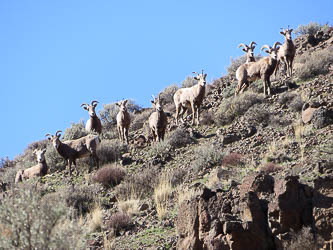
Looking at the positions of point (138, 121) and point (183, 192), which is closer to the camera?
point (183, 192)

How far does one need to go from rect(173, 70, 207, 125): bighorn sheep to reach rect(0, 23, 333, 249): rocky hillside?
0.55 meters

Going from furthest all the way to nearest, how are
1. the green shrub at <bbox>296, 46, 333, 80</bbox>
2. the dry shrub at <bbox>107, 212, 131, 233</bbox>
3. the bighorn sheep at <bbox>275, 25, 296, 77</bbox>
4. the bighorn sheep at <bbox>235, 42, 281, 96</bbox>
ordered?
the bighorn sheep at <bbox>275, 25, 296, 77</bbox> → the green shrub at <bbox>296, 46, 333, 80</bbox> → the bighorn sheep at <bbox>235, 42, 281, 96</bbox> → the dry shrub at <bbox>107, 212, 131, 233</bbox>

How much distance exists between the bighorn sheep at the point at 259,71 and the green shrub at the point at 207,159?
A: 665cm

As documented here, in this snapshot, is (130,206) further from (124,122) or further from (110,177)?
(124,122)

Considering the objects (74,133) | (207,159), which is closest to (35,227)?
(207,159)

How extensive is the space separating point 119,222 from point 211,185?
7.46 ft

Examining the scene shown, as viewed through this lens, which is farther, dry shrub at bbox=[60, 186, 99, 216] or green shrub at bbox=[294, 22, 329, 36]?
green shrub at bbox=[294, 22, 329, 36]

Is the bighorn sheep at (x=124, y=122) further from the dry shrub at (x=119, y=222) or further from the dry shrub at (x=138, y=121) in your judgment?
the dry shrub at (x=119, y=222)

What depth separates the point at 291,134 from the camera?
16.5 meters

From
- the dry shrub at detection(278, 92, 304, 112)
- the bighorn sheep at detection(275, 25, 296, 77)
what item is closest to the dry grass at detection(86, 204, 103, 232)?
the dry shrub at detection(278, 92, 304, 112)

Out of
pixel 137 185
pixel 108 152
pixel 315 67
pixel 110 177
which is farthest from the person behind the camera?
pixel 315 67

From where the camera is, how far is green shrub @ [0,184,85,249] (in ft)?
26.8

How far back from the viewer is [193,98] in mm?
23688

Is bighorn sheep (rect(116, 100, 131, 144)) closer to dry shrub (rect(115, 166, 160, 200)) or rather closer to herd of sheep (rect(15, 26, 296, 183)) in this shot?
herd of sheep (rect(15, 26, 296, 183))
